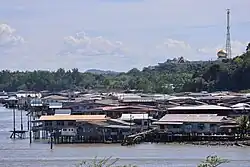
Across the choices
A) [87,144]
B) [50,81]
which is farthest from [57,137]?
[50,81]

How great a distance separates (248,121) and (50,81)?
10432 centimetres

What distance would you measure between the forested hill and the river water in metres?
43.5

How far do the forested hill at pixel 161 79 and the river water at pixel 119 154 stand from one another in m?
43.5

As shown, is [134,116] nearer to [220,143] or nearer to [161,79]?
[220,143]

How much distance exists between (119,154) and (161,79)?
81.6m

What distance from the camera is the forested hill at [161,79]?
89.4 meters

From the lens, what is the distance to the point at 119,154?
38875 mm

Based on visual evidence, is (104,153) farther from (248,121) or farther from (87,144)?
(248,121)

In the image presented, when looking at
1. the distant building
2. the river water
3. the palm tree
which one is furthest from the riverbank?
the distant building

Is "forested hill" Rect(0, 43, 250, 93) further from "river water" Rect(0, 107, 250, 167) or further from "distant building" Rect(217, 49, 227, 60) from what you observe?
"river water" Rect(0, 107, 250, 167)

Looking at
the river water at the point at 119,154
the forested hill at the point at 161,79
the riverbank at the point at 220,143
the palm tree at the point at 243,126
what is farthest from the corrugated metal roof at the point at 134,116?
the forested hill at the point at 161,79

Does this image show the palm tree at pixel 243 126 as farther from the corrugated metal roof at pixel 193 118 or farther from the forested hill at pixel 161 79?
the forested hill at pixel 161 79

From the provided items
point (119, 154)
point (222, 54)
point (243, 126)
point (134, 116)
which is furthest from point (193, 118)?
point (222, 54)

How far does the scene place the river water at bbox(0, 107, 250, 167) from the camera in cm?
3431
